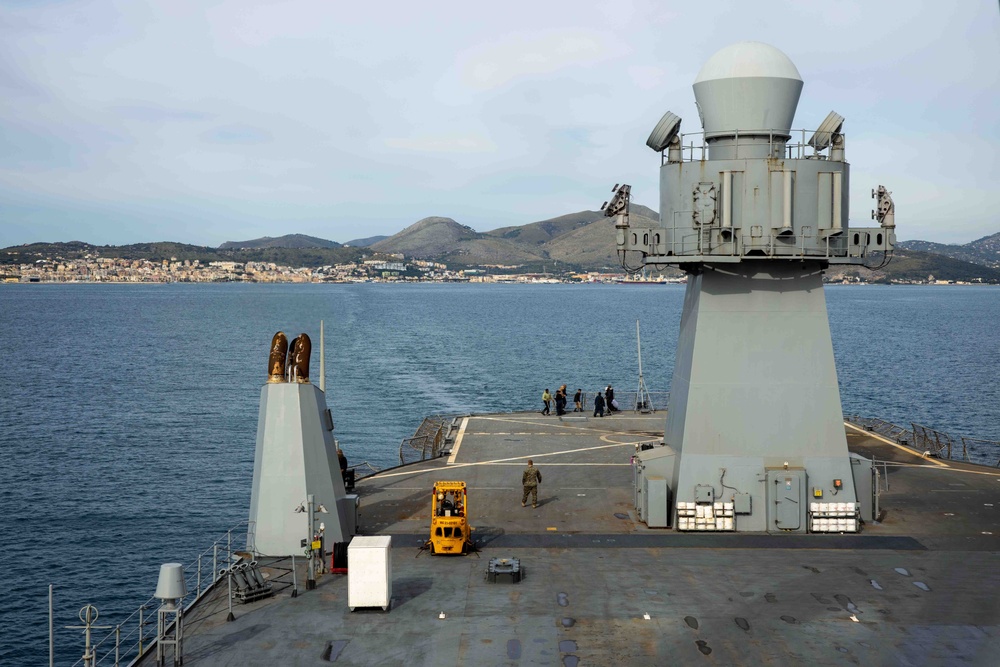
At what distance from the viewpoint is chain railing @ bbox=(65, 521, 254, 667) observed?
21.3m

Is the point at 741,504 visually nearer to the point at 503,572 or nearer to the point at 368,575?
the point at 503,572

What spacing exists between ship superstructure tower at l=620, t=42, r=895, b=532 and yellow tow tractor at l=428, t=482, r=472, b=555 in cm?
589

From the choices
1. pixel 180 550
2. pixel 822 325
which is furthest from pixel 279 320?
pixel 822 325

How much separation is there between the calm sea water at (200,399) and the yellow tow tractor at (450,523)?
1309 centimetres

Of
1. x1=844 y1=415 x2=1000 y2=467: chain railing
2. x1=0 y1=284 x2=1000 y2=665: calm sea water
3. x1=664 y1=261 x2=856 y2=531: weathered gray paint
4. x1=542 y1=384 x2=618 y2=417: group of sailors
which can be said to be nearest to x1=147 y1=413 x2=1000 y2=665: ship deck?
x1=664 y1=261 x2=856 y2=531: weathered gray paint

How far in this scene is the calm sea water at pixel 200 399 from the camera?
36.8m

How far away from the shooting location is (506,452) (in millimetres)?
37469

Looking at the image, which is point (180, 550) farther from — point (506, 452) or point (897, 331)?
point (897, 331)

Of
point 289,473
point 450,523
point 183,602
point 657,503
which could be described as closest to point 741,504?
point 657,503

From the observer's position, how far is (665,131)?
26172 millimetres

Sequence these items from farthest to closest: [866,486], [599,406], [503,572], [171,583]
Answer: [599,406]
[866,486]
[503,572]
[171,583]

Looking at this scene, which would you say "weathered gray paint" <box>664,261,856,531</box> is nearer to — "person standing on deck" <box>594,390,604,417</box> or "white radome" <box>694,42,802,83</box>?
"white radome" <box>694,42,802,83</box>

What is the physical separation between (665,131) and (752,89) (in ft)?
8.17

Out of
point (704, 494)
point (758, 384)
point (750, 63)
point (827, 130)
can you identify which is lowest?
point (704, 494)
